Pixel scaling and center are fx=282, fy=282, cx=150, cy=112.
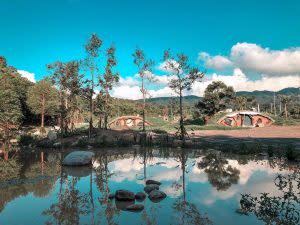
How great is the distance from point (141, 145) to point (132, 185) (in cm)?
1648

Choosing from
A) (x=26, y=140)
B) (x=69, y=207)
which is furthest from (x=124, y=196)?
(x=26, y=140)

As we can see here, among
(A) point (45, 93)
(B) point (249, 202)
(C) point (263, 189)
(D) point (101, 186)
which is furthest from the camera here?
(A) point (45, 93)

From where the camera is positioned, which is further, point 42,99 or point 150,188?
point 42,99

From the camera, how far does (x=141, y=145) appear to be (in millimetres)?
29719

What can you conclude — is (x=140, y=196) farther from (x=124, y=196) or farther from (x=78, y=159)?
(x=78, y=159)

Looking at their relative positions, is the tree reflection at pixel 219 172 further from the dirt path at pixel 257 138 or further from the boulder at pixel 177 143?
the dirt path at pixel 257 138

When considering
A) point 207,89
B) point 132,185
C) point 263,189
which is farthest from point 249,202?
point 207,89

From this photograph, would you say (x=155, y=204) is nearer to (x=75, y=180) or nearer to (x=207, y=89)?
(x=75, y=180)

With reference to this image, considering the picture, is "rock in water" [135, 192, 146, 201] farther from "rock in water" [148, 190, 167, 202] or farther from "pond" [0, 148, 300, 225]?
"pond" [0, 148, 300, 225]

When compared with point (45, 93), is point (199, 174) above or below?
below

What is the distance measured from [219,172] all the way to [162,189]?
456cm


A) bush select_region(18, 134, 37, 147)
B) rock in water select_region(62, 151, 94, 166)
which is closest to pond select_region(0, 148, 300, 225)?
rock in water select_region(62, 151, 94, 166)

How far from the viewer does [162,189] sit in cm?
1236

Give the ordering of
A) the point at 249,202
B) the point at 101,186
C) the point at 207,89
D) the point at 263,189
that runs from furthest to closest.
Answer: the point at 207,89, the point at 101,186, the point at 263,189, the point at 249,202
